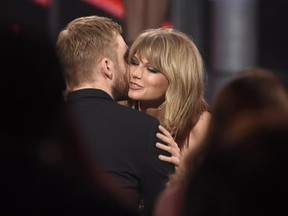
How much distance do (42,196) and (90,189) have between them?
0.07 m

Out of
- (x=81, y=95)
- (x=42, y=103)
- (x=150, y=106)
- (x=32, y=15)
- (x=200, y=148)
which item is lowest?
(x=32, y=15)

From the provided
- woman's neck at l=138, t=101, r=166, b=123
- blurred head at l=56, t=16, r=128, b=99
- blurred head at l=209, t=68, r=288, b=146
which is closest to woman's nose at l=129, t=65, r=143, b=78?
woman's neck at l=138, t=101, r=166, b=123

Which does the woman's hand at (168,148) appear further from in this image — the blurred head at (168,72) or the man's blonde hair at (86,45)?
the blurred head at (168,72)

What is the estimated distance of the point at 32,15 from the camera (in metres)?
5.16

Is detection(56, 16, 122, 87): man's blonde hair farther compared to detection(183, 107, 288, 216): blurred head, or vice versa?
detection(56, 16, 122, 87): man's blonde hair

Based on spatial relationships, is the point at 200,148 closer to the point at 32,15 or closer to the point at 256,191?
the point at 256,191

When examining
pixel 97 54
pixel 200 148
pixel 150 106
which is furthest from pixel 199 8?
pixel 200 148

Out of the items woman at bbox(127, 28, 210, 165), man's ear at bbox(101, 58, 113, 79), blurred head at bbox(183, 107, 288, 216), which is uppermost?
blurred head at bbox(183, 107, 288, 216)

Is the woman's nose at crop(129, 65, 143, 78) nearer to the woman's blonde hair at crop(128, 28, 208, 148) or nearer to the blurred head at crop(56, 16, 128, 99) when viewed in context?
the woman's blonde hair at crop(128, 28, 208, 148)

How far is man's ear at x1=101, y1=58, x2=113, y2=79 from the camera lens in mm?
2711

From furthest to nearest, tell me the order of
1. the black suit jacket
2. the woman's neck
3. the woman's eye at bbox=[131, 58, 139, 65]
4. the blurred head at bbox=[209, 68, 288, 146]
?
the woman's neck, the woman's eye at bbox=[131, 58, 139, 65], the black suit jacket, the blurred head at bbox=[209, 68, 288, 146]

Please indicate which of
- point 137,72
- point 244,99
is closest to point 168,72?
point 137,72

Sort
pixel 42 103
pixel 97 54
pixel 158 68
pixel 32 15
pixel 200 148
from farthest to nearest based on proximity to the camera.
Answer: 1. pixel 32 15
2. pixel 158 68
3. pixel 97 54
4. pixel 200 148
5. pixel 42 103

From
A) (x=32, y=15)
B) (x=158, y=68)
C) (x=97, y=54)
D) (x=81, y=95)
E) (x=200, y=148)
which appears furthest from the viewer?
(x=32, y=15)
